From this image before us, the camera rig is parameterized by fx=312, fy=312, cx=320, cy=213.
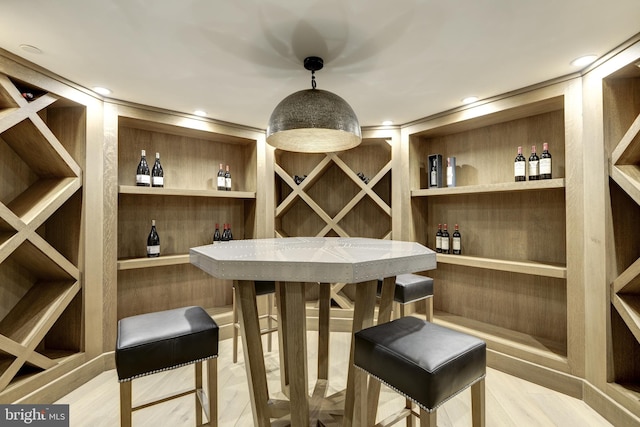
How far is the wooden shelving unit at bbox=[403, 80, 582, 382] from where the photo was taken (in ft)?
6.89

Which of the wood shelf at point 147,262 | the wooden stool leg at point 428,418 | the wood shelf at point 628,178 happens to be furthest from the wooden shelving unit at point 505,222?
the wood shelf at point 147,262

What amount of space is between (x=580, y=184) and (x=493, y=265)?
0.77 m

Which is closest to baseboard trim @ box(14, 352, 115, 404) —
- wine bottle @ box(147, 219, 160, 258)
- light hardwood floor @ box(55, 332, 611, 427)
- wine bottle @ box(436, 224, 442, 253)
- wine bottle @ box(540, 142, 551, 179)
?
light hardwood floor @ box(55, 332, 611, 427)

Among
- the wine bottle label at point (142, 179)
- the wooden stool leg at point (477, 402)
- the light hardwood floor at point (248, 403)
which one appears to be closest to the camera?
the wooden stool leg at point (477, 402)

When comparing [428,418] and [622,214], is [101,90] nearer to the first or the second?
[428,418]

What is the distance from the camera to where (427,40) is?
1521 millimetres

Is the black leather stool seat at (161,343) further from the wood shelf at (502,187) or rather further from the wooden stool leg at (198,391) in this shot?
the wood shelf at (502,187)

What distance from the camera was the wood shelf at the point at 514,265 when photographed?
6.64 ft

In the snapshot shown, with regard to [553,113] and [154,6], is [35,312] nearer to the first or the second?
[154,6]

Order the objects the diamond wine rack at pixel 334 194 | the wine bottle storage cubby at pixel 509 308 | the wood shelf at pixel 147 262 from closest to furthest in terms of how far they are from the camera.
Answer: the wine bottle storage cubby at pixel 509 308
the wood shelf at pixel 147 262
the diamond wine rack at pixel 334 194

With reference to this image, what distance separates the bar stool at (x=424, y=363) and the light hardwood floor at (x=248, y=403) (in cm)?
78

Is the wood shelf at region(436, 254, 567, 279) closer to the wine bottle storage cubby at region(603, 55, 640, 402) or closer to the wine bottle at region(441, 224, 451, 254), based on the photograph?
the wine bottle at region(441, 224, 451, 254)

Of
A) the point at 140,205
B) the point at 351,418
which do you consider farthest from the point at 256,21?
the point at 140,205

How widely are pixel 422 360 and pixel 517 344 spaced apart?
1.73 metres
